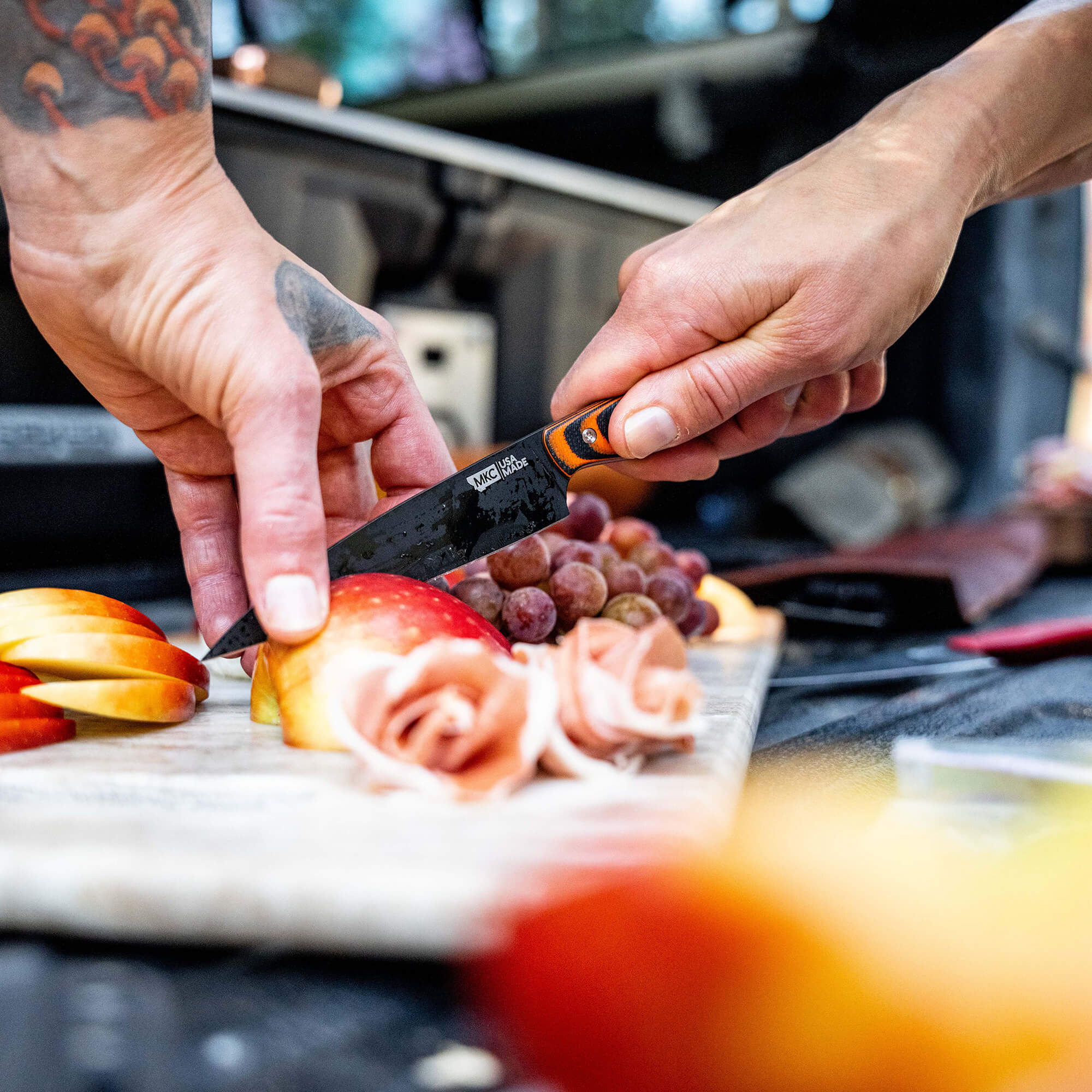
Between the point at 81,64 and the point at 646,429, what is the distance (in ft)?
2.11

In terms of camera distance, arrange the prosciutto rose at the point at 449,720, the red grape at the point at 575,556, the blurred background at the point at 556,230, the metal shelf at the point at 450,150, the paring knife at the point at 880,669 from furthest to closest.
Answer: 1. the metal shelf at the point at 450,150
2. the blurred background at the point at 556,230
3. the paring knife at the point at 880,669
4. the red grape at the point at 575,556
5. the prosciutto rose at the point at 449,720

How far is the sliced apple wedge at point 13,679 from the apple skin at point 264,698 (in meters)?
0.19

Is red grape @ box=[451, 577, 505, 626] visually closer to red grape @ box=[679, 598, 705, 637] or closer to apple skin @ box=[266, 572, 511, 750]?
apple skin @ box=[266, 572, 511, 750]

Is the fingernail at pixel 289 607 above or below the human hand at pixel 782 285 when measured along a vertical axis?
below

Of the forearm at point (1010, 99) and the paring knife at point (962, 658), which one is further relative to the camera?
the paring knife at point (962, 658)

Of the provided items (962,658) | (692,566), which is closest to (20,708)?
(692,566)

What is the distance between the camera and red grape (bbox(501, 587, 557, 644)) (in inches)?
39.8

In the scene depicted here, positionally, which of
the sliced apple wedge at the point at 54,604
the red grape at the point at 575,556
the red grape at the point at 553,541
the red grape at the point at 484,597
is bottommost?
the red grape at the point at 484,597

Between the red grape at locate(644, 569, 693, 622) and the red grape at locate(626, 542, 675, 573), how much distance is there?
0.02m

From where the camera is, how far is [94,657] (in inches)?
31.4

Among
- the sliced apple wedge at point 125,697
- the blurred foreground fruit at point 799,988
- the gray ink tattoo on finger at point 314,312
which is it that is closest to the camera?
the blurred foreground fruit at point 799,988

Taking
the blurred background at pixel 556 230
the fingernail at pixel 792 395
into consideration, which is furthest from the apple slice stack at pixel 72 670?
the blurred background at pixel 556 230

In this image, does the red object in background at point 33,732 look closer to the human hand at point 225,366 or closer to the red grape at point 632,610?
the human hand at point 225,366

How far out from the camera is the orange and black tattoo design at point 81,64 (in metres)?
0.90
